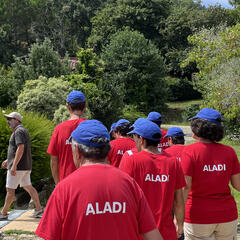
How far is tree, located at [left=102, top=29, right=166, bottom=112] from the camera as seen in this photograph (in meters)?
29.4

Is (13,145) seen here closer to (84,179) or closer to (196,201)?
(196,201)

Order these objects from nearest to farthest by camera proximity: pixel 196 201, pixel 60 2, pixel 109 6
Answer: pixel 196 201, pixel 109 6, pixel 60 2

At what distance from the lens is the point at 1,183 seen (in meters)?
8.40

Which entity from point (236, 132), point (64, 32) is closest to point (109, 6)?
point (64, 32)

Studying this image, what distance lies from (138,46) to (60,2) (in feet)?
77.3

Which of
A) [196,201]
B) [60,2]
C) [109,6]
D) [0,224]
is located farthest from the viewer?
[60,2]

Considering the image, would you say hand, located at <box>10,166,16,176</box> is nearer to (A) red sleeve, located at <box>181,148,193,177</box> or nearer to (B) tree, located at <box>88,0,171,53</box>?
(A) red sleeve, located at <box>181,148,193,177</box>

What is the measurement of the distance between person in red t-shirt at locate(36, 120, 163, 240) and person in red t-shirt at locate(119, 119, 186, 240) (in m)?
1.07

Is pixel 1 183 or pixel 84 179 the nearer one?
pixel 84 179

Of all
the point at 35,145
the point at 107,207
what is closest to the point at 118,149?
the point at 107,207

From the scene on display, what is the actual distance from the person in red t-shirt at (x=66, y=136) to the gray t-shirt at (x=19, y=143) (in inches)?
68.3

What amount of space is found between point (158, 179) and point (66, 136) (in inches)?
60.1

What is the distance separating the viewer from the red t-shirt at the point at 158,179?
10.5 feet

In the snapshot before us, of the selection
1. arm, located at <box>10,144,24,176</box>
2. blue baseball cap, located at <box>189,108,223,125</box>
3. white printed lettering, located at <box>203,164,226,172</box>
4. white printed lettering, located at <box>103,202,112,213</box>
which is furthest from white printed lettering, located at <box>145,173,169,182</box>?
arm, located at <box>10,144,24,176</box>
